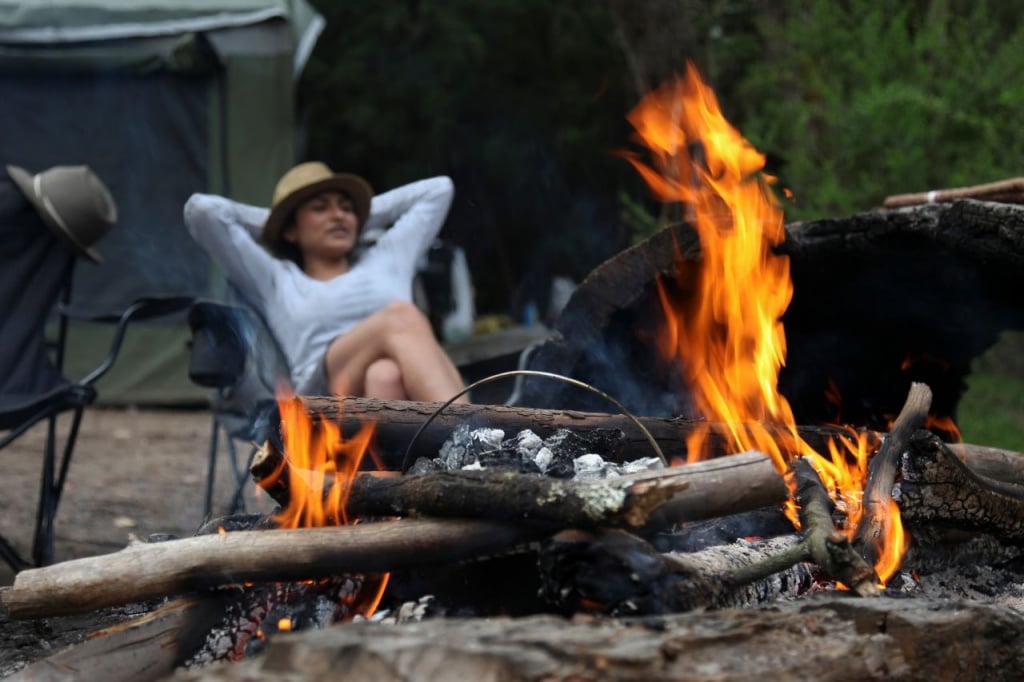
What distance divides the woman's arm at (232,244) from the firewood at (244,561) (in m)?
2.75

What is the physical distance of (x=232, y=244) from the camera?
4508mm

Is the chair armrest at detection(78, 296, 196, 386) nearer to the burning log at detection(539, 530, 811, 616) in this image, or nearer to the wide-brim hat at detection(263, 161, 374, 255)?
the wide-brim hat at detection(263, 161, 374, 255)

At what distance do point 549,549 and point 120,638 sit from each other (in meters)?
0.79

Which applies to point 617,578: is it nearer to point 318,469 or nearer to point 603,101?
point 318,469

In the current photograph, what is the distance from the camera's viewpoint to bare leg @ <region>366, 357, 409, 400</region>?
384 cm

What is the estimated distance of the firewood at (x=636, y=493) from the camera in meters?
1.78

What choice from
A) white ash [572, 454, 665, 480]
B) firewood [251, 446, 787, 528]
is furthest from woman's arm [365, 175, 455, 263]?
firewood [251, 446, 787, 528]

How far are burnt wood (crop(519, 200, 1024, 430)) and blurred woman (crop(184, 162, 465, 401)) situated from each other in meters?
1.15

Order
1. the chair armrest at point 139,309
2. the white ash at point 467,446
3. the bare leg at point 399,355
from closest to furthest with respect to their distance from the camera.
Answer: the white ash at point 467,446, the bare leg at point 399,355, the chair armrest at point 139,309

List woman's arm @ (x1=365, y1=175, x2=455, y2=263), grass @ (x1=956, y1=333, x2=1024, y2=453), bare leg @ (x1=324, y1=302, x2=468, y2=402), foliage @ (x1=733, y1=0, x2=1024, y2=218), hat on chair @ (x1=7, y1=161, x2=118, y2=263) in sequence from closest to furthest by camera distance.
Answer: bare leg @ (x1=324, y1=302, x2=468, y2=402) < hat on chair @ (x1=7, y1=161, x2=118, y2=263) < woman's arm @ (x1=365, y1=175, x2=455, y2=263) < grass @ (x1=956, y1=333, x2=1024, y2=453) < foliage @ (x1=733, y1=0, x2=1024, y2=218)

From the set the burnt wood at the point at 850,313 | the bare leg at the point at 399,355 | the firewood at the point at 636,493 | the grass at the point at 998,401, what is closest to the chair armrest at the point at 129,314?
the bare leg at the point at 399,355

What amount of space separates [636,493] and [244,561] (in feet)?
2.25

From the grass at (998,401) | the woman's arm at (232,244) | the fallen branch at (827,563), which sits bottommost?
the grass at (998,401)

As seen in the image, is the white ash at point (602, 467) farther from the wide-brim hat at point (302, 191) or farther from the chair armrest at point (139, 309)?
the wide-brim hat at point (302, 191)
